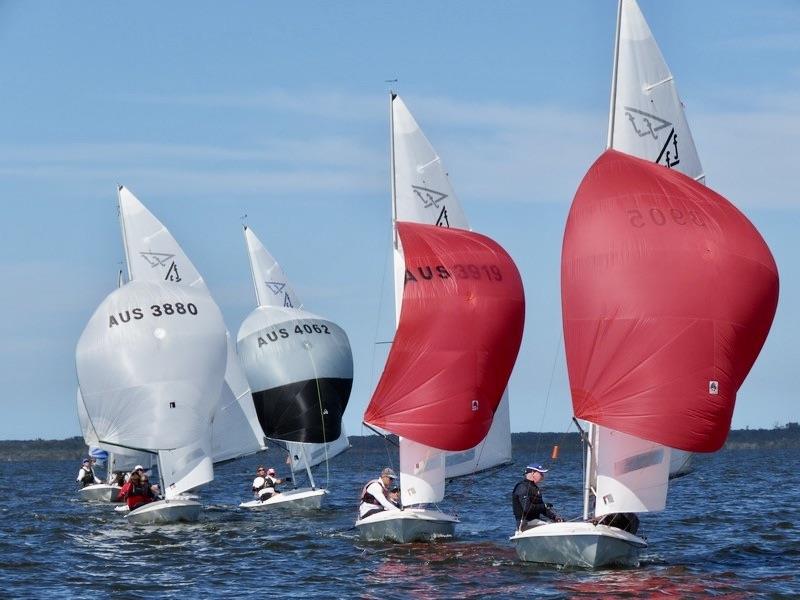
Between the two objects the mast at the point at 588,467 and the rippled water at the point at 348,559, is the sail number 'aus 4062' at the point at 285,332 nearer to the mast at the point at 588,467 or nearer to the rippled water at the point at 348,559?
the rippled water at the point at 348,559

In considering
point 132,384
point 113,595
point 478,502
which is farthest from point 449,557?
point 478,502

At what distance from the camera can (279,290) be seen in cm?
5325

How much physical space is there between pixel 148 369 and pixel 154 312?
5.59 feet

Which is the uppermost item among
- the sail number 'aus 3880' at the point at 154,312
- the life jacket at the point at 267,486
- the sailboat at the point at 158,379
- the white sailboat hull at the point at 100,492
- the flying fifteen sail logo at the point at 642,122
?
the flying fifteen sail logo at the point at 642,122

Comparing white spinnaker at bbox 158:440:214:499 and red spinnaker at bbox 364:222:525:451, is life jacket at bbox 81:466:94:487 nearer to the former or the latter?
white spinnaker at bbox 158:440:214:499

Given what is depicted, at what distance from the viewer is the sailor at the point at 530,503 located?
29484 mm

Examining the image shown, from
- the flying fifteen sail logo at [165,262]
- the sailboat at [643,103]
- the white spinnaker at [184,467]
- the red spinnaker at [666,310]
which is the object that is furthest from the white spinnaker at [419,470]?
the flying fifteen sail logo at [165,262]

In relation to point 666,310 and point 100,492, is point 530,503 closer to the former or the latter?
point 666,310

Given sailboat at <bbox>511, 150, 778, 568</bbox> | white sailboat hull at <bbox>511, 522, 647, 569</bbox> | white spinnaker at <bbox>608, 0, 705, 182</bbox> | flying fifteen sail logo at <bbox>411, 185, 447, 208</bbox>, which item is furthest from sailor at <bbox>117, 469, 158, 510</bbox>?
white spinnaker at <bbox>608, 0, 705, 182</bbox>

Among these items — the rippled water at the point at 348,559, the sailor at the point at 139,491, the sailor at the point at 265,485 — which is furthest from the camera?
the sailor at the point at 265,485

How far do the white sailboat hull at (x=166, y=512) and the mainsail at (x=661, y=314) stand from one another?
1531cm

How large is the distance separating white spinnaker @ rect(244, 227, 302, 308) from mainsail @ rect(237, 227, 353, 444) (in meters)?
3.38

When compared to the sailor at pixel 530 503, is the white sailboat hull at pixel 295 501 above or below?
below

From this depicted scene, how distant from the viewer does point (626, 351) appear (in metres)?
27.0
